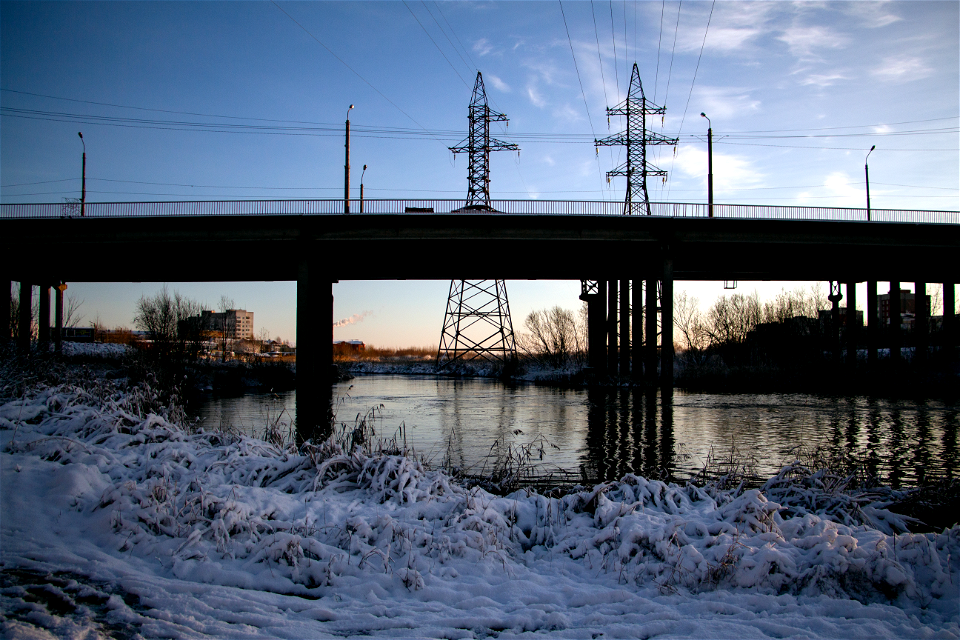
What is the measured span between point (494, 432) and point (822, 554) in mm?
11533

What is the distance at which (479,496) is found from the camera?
23.0ft

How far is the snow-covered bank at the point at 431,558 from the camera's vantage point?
4.28 m

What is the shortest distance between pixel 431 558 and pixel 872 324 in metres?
42.6

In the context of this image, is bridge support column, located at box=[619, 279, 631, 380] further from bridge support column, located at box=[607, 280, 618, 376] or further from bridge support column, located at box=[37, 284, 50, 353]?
bridge support column, located at box=[37, 284, 50, 353]

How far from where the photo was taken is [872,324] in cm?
3844

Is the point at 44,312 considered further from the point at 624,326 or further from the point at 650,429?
the point at 650,429

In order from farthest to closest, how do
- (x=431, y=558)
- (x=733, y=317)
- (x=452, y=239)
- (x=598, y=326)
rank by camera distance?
1. (x=733, y=317)
2. (x=598, y=326)
3. (x=452, y=239)
4. (x=431, y=558)

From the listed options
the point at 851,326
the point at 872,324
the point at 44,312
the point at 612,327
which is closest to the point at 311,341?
the point at 612,327

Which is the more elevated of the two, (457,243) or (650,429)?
(457,243)

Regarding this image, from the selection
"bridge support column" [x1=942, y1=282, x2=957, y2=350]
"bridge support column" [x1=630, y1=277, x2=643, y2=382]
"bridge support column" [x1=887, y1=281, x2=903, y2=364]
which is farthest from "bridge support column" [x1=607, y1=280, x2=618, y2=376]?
"bridge support column" [x1=942, y1=282, x2=957, y2=350]

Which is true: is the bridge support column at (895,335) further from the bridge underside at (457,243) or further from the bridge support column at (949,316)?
the bridge underside at (457,243)

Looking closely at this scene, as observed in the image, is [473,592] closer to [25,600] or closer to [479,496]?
[479,496]

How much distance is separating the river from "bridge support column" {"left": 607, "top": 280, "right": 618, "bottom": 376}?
37.9 ft

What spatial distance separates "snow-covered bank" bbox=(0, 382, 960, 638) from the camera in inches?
169
